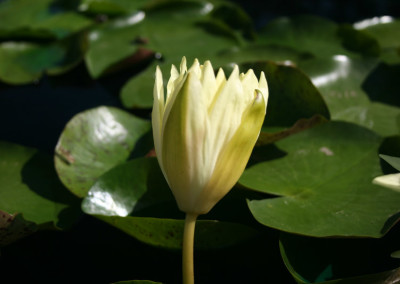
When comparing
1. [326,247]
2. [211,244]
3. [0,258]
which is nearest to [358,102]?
[326,247]

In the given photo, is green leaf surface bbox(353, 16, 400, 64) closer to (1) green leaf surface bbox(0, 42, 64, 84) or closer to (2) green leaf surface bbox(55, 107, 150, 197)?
(2) green leaf surface bbox(55, 107, 150, 197)

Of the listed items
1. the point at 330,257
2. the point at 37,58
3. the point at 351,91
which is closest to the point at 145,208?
the point at 330,257

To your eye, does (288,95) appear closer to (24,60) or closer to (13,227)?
(13,227)

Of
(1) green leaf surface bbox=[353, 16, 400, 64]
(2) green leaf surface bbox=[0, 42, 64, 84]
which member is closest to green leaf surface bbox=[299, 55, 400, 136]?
(1) green leaf surface bbox=[353, 16, 400, 64]

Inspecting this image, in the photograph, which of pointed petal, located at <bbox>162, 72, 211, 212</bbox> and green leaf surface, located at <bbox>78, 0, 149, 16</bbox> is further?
green leaf surface, located at <bbox>78, 0, 149, 16</bbox>

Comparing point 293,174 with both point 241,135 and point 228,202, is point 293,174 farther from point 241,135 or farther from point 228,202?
point 241,135

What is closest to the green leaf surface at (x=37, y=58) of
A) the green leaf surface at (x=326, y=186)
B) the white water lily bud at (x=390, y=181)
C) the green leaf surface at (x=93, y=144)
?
the green leaf surface at (x=93, y=144)
